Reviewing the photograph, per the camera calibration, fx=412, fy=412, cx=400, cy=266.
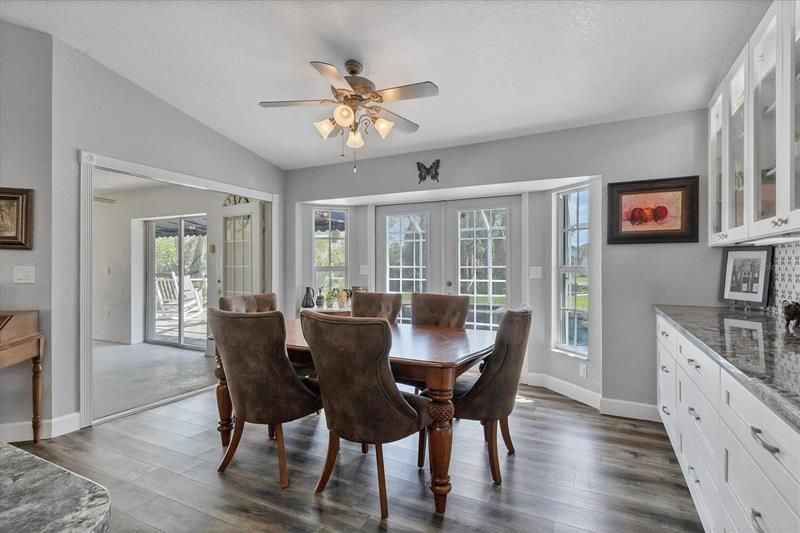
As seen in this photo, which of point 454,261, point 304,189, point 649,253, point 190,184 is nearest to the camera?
point 649,253

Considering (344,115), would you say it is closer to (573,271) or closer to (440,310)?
(440,310)

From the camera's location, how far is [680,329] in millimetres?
2104

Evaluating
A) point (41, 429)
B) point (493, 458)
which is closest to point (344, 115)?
point (493, 458)

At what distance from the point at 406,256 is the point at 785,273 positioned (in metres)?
3.35

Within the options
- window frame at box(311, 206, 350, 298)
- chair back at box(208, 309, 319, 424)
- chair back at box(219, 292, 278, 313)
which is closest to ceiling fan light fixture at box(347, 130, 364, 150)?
chair back at box(208, 309, 319, 424)

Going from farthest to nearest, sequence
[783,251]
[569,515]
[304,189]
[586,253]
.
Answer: [304,189]
[586,253]
[783,251]
[569,515]

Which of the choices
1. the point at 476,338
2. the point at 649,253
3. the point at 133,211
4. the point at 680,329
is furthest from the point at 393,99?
the point at 133,211

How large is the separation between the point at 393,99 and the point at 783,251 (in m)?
2.44

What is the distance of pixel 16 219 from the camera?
113 inches

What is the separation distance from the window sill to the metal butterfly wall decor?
6.67 feet

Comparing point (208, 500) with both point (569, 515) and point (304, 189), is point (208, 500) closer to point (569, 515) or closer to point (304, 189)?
point (569, 515)

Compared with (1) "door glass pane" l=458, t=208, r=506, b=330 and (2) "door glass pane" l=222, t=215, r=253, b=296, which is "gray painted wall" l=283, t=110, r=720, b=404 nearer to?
(1) "door glass pane" l=458, t=208, r=506, b=330

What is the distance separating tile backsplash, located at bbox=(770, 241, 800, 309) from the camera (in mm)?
2211

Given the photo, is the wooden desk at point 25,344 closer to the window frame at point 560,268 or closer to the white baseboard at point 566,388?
the white baseboard at point 566,388
